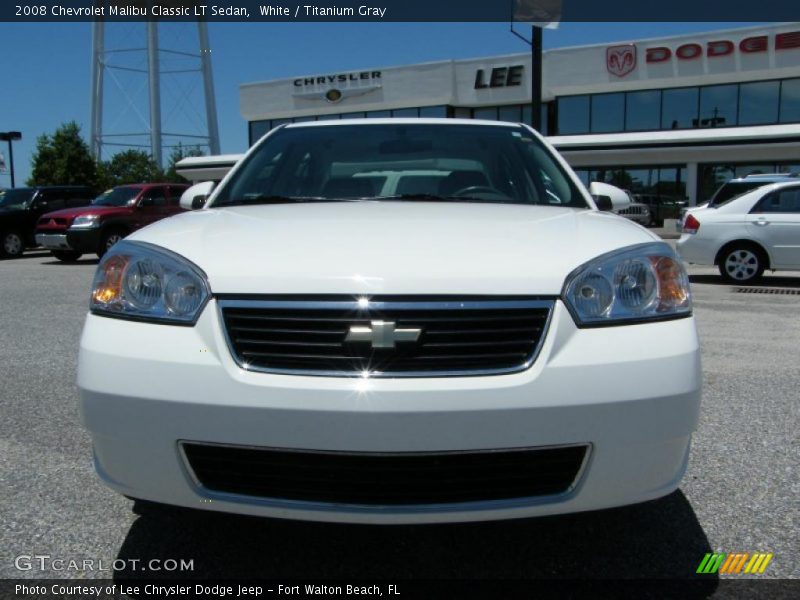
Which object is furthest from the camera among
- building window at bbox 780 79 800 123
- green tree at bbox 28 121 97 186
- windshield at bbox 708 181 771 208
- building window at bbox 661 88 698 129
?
green tree at bbox 28 121 97 186

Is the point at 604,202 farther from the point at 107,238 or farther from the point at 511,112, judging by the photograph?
the point at 511,112

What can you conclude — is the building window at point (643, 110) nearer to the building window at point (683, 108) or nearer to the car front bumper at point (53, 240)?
the building window at point (683, 108)

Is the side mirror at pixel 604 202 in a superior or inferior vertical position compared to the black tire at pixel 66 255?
superior

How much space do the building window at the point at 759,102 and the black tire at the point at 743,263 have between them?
19.0m

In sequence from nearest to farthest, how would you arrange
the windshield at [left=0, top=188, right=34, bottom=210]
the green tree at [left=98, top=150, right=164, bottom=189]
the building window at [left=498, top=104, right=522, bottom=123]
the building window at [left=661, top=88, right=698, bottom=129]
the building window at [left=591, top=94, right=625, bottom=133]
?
the windshield at [left=0, top=188, right=34, bottom=210], the building window at [left=661, top=88, right=698, bottom=129], the building window at [left=591, top=94, right=625, bottom=133], the building window at [left=498, top=104, right=522, bottom=123], the green tree at [left=98, top=150, right=164, bottom=189]

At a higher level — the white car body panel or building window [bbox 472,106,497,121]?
building window [bbox 472,106,497,121]

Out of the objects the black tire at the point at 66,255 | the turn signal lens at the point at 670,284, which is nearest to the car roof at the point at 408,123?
the turn signal lens at the point at 670,284

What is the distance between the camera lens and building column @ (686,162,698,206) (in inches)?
1014

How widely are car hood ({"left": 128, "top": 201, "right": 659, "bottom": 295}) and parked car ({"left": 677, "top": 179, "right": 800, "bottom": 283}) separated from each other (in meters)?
8.58

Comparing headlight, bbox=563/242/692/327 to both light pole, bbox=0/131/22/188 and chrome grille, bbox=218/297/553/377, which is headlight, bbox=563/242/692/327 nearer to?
chrome grille, bbox=218/297/553/377

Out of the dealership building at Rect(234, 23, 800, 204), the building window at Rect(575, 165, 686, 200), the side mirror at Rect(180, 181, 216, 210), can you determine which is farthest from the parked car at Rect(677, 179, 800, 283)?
the building window at Rect(575, 165, 686, 200)

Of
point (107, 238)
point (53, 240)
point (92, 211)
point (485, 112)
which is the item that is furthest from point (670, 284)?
point (485, 112)

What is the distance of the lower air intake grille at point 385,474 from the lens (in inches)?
72.6

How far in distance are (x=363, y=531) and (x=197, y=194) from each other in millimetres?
1992
